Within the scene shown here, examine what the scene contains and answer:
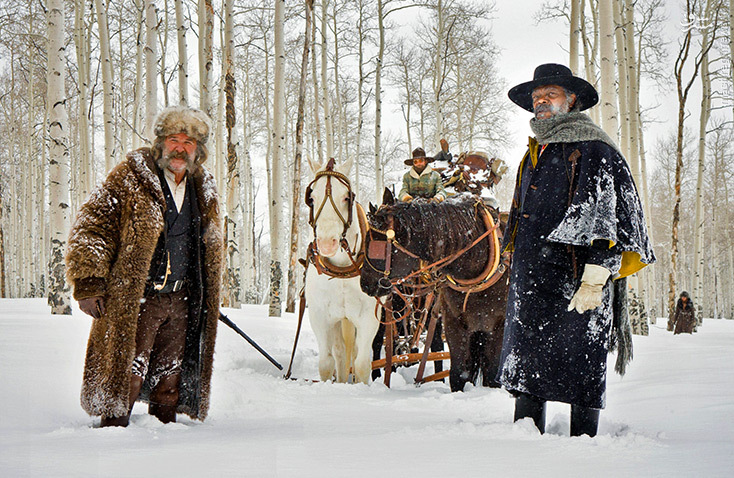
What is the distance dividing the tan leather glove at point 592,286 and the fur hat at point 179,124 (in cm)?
222

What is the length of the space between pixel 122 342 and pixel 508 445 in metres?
1.94

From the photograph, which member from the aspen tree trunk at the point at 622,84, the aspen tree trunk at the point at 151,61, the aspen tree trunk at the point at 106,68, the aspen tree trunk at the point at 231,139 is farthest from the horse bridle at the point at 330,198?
the aspen tree trunk at the point at 622,84

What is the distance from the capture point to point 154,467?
193 cm

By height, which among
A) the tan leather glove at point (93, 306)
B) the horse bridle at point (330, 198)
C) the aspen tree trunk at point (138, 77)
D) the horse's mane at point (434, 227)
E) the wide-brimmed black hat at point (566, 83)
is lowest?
the tan leather glove at point (93, 306)

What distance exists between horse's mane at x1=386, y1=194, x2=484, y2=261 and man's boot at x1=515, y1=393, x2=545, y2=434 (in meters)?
1.54

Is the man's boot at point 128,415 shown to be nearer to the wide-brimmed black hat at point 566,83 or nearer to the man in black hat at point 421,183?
the wide-brimmed black hat at point 566,83

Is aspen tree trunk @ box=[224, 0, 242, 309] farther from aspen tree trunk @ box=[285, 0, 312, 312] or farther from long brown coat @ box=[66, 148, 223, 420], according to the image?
long brown coat @ box=[66, 148, 223, 420]

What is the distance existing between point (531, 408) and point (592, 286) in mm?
734

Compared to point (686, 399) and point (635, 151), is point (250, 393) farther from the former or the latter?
point (635, 151)

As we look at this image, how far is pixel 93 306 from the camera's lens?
270cm

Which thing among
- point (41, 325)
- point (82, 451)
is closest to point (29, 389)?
point (82, 451)

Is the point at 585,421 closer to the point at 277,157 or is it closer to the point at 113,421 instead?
the point at 113,421

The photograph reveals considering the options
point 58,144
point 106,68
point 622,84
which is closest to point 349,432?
point 58,144

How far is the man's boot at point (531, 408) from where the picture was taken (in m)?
2.74
